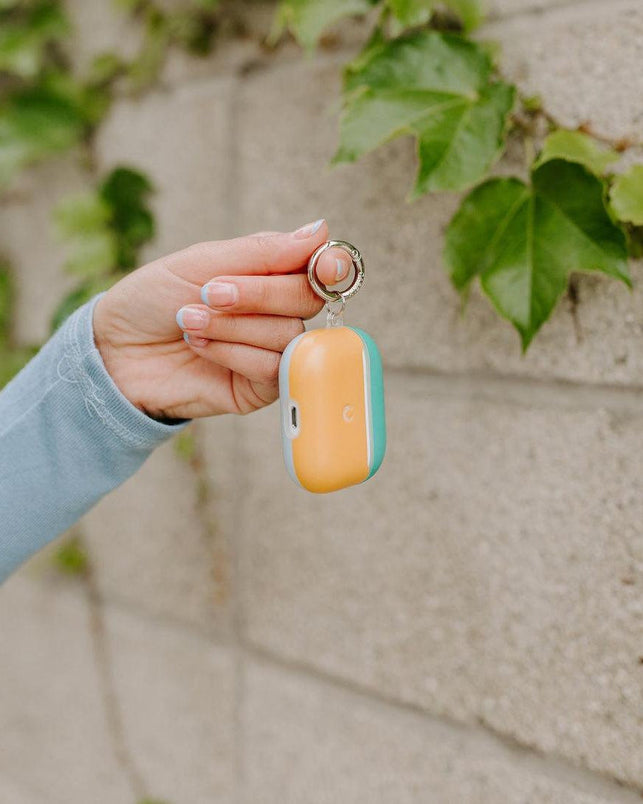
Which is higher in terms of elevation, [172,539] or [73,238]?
[73,238]

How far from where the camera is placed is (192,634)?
3.72 ft

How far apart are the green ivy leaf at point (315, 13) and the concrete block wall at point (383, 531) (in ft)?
0.27

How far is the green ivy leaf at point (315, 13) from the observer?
2.55 ft

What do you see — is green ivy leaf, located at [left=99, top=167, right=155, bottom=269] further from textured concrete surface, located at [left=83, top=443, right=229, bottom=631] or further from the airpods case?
the airpods case

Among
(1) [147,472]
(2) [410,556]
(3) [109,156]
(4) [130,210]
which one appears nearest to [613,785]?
(2) [410,556]

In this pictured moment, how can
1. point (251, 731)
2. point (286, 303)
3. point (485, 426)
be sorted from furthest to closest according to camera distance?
point (251, 731) < point (485, 426) < point (286, 303)

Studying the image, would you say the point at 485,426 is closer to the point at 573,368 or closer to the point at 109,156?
the point at 573,368

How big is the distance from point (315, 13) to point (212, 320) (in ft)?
1.29

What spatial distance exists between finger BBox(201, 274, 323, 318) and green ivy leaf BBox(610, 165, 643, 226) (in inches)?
10.4

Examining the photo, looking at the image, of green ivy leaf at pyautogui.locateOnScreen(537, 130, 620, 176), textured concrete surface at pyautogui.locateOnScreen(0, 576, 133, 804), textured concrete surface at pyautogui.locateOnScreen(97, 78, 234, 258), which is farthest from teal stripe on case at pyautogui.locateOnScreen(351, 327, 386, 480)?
textured concrete surface at pyautogui.locateOnScreen(0, 576, 133, 804)

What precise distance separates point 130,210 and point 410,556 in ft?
2.04

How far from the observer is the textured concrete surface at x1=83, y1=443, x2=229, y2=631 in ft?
3.64

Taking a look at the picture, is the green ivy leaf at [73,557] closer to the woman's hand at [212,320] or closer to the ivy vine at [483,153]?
the woman's hand at [212,320]

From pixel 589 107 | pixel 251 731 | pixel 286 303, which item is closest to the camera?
pixel 286 303
